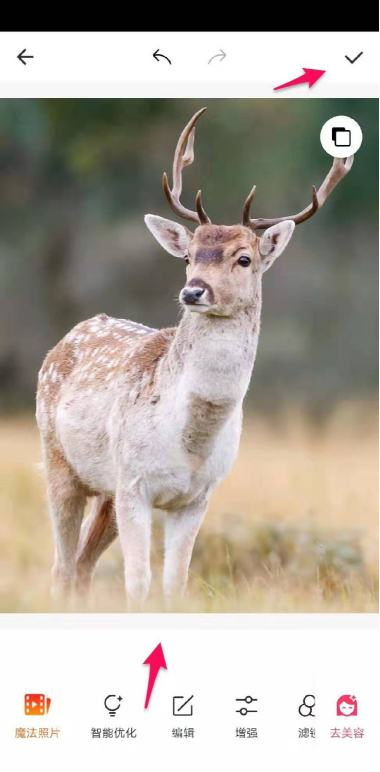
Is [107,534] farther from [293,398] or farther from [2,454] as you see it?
[293,398]

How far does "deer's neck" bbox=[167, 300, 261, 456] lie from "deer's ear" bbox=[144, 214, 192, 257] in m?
0.28

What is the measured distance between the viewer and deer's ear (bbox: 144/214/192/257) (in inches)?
202

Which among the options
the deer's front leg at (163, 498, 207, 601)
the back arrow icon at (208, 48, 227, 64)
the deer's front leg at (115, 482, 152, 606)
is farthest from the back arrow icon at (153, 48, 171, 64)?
the deer's front leg at (163, 498, 207, 601)

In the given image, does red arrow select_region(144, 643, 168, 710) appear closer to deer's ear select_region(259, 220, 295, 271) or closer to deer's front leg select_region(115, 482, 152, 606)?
deer's front leg select_region(115, 482, 152, 606)

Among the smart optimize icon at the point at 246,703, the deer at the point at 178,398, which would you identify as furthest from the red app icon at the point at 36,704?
the deer at the point at 178,398

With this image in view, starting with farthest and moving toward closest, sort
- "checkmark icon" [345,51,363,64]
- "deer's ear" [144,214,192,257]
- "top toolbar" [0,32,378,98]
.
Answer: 1. "deer's ear" [144,214,192,257]
2. "checkmark icon" [345,51,363,64]
3. "top toolbar" [0,32,378,98]

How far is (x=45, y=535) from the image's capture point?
22.3ft

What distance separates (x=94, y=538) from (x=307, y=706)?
6.87ft

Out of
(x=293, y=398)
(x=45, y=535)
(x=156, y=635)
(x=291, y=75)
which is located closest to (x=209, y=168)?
(x=293, y=398)

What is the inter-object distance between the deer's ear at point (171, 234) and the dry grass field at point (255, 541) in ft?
3.79

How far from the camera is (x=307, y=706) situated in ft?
12.7

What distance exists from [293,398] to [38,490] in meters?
7.31

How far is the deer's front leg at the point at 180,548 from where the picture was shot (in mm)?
5211

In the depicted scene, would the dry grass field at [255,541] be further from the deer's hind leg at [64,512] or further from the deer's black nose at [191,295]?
the deer's black nose at [191,295]
